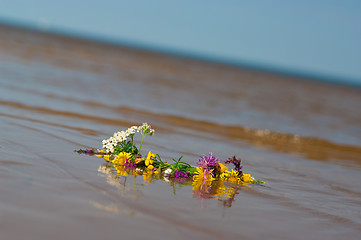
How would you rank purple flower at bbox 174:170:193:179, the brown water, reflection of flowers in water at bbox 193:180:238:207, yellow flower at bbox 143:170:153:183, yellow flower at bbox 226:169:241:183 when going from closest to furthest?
the brown water → reflection of flowers in water at bbox 193:180:238:207 → yellow flower at bbox 143:170:153:183 → purple flower at bbox 174:170:193:179 → yellow flower at bbox 226:169:241:183

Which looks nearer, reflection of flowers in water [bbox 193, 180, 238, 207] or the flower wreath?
reflection of flowers in water [bbox 193, 180, 238, 207]

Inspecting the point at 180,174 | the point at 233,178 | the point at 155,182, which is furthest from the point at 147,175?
the point at 233,178

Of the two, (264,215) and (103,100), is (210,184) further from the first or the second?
(103,100)

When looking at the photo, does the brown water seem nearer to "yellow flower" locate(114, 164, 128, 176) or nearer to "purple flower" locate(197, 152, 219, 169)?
"yellow flower" locate(114, 164, 128, 176)

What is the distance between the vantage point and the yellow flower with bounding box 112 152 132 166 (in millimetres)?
5547

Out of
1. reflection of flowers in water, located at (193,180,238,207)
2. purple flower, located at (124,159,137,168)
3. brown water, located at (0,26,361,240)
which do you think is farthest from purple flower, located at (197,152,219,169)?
purple flower, located at (124,159,137,168)

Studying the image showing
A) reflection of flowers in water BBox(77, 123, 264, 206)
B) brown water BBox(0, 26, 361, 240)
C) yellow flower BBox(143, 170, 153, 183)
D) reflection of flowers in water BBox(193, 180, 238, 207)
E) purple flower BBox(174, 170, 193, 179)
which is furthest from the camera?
purple flower BBox(174, 170, 193, 179)

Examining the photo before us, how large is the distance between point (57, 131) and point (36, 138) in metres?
0.91

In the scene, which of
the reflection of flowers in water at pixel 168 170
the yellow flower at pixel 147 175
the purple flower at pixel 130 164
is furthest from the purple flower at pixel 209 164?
the purple flower at pixel 130 164

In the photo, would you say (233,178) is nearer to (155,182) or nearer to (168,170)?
(168,170)

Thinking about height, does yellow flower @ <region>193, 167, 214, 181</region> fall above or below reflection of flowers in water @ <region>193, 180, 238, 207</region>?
above

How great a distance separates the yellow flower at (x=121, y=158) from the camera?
18.2ft

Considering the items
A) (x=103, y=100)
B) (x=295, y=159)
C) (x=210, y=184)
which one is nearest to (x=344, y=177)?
(x=295, y=159)

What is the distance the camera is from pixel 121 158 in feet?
18.2
